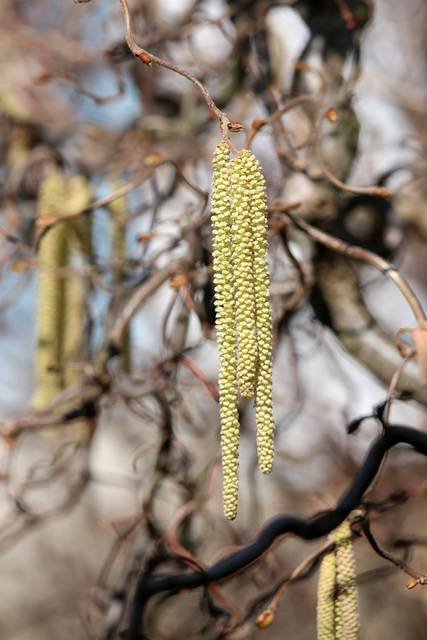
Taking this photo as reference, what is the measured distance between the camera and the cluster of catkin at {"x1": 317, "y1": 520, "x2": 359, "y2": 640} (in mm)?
885

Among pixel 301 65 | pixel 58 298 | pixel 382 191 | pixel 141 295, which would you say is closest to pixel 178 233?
pixel 141 295

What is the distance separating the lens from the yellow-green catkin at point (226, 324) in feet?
2.21

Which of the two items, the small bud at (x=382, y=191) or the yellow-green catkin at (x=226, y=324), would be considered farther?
the small bud at (x=382, y=191)

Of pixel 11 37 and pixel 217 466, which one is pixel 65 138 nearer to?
pixel 11 37

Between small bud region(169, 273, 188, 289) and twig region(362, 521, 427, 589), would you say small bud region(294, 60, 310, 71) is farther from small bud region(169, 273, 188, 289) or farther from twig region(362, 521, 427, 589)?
twig region(362, 521, 427, 589)

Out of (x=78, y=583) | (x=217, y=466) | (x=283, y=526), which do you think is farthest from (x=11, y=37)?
(x=78, y=583)

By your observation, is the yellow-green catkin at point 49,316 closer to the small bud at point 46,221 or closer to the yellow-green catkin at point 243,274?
the small bud at point 46,221

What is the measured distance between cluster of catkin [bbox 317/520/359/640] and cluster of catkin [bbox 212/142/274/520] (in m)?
0.28

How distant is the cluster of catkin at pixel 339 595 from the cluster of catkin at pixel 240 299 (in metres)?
0.28

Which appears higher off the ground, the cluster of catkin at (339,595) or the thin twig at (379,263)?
the thin twig at (379,263)

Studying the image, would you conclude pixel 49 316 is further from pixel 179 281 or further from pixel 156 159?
pixel 156 159

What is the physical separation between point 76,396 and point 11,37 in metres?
1.63

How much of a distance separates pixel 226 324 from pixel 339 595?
1.47 feet

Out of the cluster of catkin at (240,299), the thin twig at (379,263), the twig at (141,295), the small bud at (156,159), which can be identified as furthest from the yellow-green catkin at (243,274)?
the twig at (141,295)
